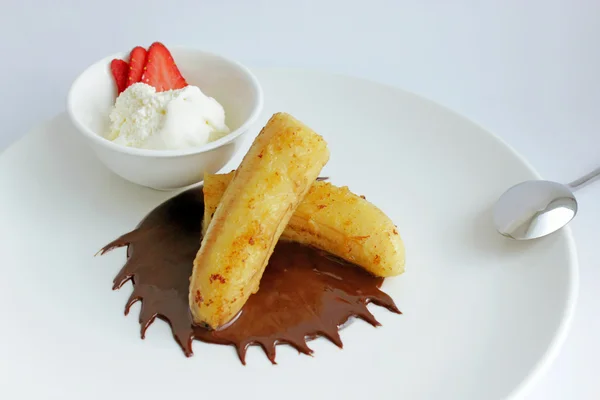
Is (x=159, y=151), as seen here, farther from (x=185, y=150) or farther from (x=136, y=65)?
(x=136, y=65)

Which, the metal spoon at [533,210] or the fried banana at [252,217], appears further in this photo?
the metal spoon at [533,210]

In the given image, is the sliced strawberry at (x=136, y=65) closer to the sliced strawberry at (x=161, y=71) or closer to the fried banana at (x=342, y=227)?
the sliced strawberry at (x=161, y=71)

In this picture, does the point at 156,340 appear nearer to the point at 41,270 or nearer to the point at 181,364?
the point at 181,364

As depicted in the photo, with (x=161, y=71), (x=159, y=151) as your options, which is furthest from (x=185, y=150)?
(x=161, y=71)

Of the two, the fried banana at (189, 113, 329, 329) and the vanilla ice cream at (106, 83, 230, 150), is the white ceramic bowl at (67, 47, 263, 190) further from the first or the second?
the fried banana at (189, 113, 329, 329)

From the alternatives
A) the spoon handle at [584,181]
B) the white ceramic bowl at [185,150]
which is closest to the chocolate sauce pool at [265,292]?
the white ceramic bowl at [185,150]

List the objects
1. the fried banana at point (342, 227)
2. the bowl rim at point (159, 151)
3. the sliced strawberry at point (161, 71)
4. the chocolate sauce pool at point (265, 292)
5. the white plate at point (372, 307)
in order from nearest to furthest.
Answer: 1. the white plate at point (372, 307)
2. the chocolate sauce pool at point (265, 292)
3. the fried banana at point (342, 227)
4. the bowl rim at point (159, 151)
5. the sliced strawberry at point (161, 71)

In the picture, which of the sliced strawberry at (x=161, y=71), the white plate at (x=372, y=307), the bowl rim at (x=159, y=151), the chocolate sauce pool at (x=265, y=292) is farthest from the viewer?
the sliced strawberry at (x=161, y=71)
